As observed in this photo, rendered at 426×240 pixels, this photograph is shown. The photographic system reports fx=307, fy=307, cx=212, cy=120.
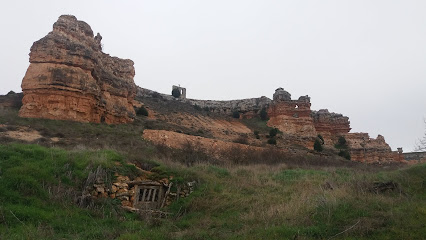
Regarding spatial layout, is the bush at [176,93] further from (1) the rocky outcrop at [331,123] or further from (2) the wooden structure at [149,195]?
(2) the wooden structure at [149,195]

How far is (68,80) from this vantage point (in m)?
21.9

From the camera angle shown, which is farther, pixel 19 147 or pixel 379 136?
pixel 379 136

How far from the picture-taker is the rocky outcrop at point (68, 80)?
69.9 feet

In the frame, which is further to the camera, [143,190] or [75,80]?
[75,80]

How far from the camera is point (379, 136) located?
138 ft

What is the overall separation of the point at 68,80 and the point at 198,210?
16735mm

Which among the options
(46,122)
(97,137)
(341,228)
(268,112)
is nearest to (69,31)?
(46,122)

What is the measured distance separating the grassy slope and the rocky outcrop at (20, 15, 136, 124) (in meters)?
12.2

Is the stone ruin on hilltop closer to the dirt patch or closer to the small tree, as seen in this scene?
the dirt patch

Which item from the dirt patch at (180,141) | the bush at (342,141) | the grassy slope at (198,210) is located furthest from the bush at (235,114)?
the grassy slope at (198,210)

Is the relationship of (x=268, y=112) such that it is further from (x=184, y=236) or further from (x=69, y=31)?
(x=184, y=236)

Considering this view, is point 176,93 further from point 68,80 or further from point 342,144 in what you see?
point 68,80

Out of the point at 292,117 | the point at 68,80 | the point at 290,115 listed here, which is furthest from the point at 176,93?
the point at 68,80

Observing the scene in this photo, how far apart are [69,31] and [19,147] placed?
16576 mm
